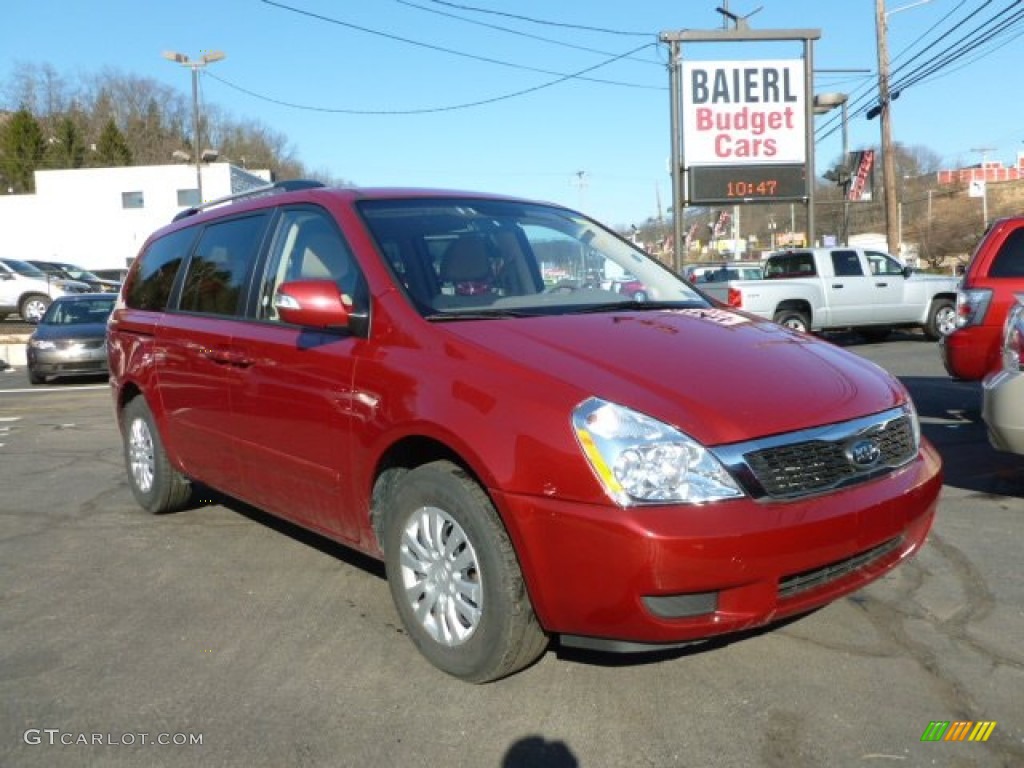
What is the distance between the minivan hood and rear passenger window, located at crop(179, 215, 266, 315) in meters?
1.64

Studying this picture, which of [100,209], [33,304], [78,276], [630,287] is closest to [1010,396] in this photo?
[630,287]

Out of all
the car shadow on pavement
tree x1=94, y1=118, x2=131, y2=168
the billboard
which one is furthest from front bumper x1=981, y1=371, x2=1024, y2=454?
tree x1=94, y1=118, x2=131, y2=168

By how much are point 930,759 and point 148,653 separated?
2.89 m

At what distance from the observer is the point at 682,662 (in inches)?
137

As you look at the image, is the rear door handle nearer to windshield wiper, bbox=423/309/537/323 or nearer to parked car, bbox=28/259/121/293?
windshield wiper, bbox=423/309/537/323

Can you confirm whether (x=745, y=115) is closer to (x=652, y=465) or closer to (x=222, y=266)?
(x=222, y=266)

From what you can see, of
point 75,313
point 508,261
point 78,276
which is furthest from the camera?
point 78,276

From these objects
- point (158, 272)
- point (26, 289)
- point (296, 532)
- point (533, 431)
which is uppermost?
point (26, 289)

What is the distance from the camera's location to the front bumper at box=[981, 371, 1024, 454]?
4957 millimetres

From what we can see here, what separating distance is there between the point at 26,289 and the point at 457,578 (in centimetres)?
2625

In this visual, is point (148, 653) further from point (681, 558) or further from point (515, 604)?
point (681, 558)

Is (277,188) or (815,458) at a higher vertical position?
(277,188)

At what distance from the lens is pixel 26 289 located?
84.0 feet

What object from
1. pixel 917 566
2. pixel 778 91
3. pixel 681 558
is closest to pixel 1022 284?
pixel 917 566
